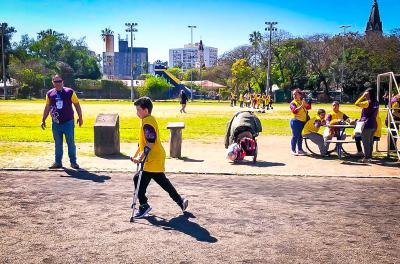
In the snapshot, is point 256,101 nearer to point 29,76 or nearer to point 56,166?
point 56,166

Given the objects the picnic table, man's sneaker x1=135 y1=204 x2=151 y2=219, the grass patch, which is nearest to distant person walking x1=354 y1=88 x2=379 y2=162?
the picnic table

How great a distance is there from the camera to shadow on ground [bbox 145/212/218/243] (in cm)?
527

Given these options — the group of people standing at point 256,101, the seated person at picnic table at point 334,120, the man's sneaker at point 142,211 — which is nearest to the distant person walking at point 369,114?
the seated person at picnic table at point 334,120

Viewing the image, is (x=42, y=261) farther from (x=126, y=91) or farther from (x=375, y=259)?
(x=126, y=91)

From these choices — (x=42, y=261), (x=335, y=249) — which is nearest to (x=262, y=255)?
(x=335, y=249)

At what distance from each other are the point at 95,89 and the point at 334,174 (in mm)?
79473

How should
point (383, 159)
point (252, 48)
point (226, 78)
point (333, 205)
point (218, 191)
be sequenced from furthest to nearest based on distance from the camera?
point (226, 78)
point (252, 48)
point (383, 159)
point (218, 191)
point (333, 205)

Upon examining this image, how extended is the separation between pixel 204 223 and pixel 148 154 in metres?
1.28

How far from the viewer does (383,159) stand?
11.9 meters

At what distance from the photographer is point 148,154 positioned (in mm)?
6172

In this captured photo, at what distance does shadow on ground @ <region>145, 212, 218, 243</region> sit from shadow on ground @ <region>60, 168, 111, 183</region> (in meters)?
2.87

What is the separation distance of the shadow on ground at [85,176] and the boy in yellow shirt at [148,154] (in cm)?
260

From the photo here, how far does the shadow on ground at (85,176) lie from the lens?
868cm

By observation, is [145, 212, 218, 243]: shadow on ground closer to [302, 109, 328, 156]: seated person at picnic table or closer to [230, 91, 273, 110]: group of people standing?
[302, 109, 328, 156]: seated person at picnic table
